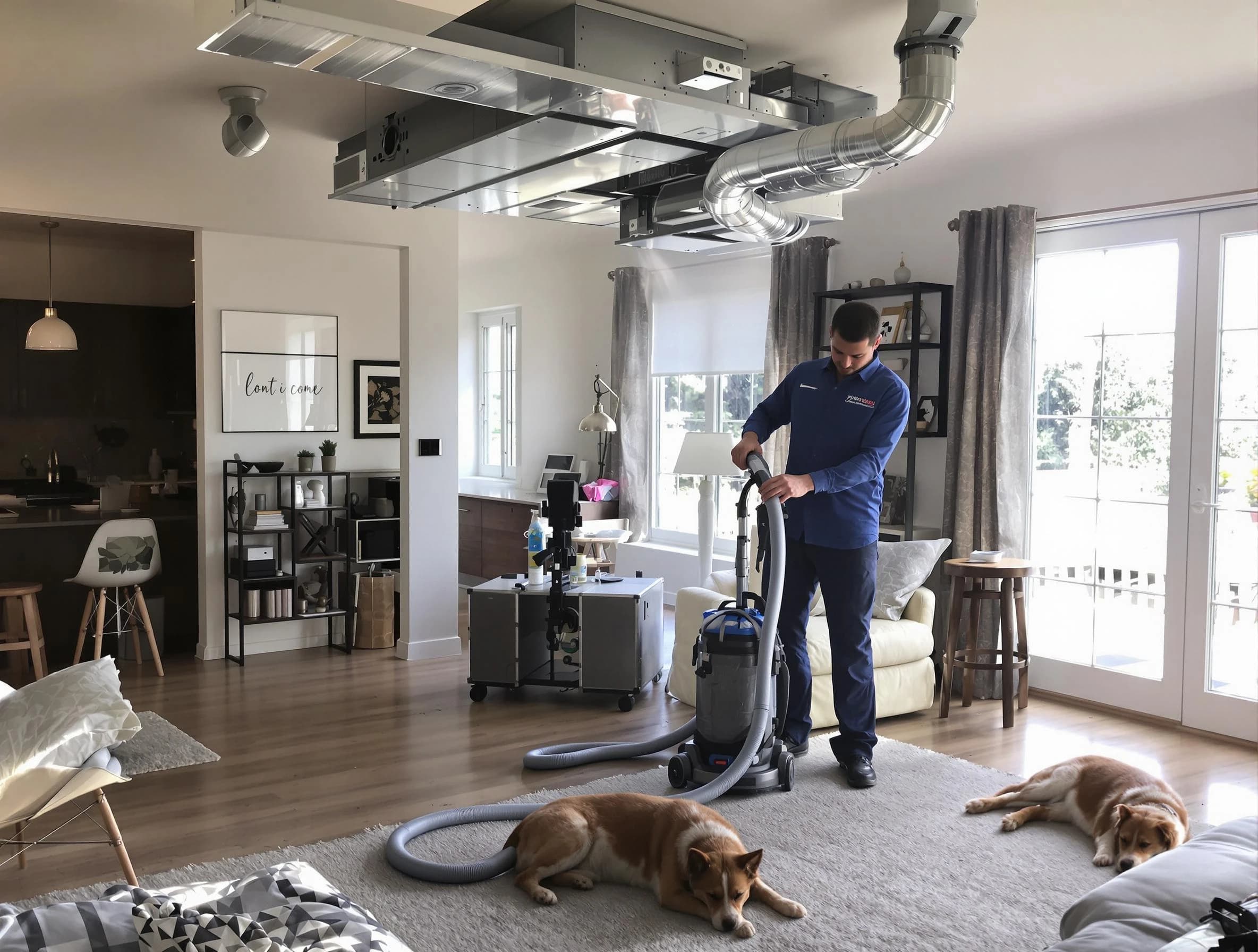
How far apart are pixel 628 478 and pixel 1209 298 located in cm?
443

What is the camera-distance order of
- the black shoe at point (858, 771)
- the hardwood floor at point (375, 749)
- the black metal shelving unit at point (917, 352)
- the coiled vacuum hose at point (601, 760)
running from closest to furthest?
the coiled vacuum hose at point (601, 760) < the hardwood floor at point (375, 749) < the black shoe at point (858, 771) < the black metal shelving unit at point (917, 352)

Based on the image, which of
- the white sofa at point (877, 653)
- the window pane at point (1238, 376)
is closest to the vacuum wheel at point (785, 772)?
the white sofa at point (877, 653)

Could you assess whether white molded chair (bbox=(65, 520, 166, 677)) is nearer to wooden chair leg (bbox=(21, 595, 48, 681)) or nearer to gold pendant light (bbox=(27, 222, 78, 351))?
wooden chair leg (bbox=(21, 595, 48, 681))

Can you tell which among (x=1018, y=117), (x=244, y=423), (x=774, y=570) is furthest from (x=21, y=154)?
(x=1018, y=117)

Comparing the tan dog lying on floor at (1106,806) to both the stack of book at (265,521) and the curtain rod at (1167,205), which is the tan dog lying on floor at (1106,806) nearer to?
the curtain rod at (1167,205)

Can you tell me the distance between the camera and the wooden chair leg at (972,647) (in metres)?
5.28

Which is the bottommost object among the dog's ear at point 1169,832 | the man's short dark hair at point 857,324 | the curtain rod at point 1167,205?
A: the dog's ear at point 1169,832

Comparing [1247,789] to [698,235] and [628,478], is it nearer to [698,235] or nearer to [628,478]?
[698,235]

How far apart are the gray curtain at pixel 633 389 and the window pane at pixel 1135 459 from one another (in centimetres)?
372

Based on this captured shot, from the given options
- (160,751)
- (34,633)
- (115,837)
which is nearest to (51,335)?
(34,633)

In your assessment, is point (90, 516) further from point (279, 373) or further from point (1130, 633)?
point (1130, 633)

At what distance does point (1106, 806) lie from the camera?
137 inches

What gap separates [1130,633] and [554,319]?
214 inches

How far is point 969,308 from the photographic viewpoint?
18.7 feet
